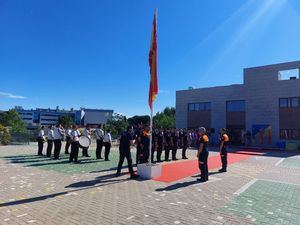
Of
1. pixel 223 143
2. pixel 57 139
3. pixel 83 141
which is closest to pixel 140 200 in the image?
pixel 223 143

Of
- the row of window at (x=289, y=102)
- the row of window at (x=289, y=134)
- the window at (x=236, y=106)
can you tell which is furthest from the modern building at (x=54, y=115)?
the row of window at (x=289, y=134)

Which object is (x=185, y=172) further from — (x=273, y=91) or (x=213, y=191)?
(x=273, y=91)

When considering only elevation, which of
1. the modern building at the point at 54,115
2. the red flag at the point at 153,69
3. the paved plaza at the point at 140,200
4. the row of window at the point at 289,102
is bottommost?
the paved plaza at the point at 140,200

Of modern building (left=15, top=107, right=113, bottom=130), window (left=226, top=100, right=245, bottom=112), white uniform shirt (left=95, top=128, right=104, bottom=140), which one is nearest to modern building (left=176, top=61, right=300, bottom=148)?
window (left=226, top=100, right=245, bottom=112)

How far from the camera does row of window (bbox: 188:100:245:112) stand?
119ft

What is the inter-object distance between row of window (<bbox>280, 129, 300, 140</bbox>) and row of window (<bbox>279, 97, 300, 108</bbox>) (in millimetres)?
2804

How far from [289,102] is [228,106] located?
766 centimetres

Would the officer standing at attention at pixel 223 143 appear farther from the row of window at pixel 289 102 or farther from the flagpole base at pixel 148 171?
the row of window at pixel 289 102

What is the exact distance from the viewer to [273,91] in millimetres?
33531

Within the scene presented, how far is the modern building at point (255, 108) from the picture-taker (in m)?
32.1

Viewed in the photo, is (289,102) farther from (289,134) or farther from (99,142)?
Result: (99,142)

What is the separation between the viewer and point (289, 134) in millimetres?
31984

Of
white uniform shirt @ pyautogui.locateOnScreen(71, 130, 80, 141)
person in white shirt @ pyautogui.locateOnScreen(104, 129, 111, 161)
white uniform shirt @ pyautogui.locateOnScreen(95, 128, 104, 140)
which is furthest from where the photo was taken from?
white uniform shirt @ pyautogui.locateOnScreen(95, 128, 104, 140)

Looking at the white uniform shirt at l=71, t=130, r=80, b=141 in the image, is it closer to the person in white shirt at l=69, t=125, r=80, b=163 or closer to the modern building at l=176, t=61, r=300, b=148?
the person in white shirt at l=69, t=125, r=80, b=163
